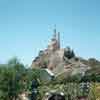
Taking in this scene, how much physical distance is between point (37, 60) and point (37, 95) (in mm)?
57393

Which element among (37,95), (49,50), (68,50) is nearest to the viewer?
(37,95)

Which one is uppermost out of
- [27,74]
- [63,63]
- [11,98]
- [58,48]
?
[58,48]

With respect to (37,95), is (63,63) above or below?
above

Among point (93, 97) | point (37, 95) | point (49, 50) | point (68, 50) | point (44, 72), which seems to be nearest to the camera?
point (93, 97)

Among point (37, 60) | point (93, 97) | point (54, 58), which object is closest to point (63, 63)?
point (54, 58)

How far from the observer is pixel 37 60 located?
95.2 meters

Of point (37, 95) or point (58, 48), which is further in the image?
point (58, 48)

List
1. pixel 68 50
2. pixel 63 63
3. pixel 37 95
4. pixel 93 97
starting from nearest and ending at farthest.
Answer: pixel 93 97 < pixel 37 95 < pixel 63 63 < pixel 68 50

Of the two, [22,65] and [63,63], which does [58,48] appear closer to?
[63,63]

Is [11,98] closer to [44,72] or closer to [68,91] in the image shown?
[68,91]

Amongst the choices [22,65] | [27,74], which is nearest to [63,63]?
[27,74]

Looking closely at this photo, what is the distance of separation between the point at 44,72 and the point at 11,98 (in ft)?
116

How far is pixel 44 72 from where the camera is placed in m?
72.0

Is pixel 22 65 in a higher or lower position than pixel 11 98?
higher
